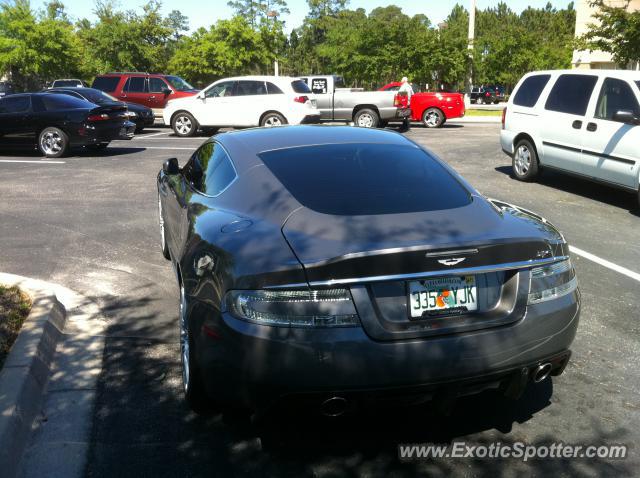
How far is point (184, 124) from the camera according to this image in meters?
20.1

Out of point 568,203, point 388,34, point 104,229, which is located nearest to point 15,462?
point 104,229

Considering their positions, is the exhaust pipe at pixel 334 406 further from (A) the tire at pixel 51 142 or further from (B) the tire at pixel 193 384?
(A) the tire at pixel 51 142

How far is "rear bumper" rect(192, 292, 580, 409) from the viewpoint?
295 cm

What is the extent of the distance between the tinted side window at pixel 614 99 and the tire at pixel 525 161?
5.27ft

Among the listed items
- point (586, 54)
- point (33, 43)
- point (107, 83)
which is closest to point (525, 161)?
point (107, 83)

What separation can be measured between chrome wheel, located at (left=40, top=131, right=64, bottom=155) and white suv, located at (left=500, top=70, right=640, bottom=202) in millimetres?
9673

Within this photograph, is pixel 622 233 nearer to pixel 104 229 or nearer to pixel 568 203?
pixel 568 203

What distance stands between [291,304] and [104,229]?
18.4 feet

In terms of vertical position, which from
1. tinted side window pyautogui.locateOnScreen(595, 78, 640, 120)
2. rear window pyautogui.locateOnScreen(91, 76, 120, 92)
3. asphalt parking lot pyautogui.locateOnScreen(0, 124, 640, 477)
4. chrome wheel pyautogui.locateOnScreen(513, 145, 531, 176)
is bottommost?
asphalt parking lot pyautogui.locateOnScreen(0, 124, 640, 477)

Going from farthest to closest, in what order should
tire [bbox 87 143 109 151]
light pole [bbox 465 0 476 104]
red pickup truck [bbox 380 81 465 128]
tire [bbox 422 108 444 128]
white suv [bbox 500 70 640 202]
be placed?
light pole [bbox 465 0 476 104] → tire [bbox 422 108 444 128] → red pickup truck [bbox 380 81 465 128] → tire [bbox 87 143 109 151] → white suv [bbox 500 70 640 202]

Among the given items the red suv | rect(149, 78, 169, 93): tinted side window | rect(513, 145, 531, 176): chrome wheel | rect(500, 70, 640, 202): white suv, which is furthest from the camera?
rect(149, 78, 169, 93): tinted side window

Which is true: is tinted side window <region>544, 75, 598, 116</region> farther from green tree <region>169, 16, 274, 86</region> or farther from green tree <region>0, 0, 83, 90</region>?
green tree <region>0, 0, 83, 90</region>

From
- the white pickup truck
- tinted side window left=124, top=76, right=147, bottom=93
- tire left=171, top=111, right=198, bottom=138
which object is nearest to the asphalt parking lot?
tire left=171, top=111, right=198, bottom=138

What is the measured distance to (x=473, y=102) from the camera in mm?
53812
